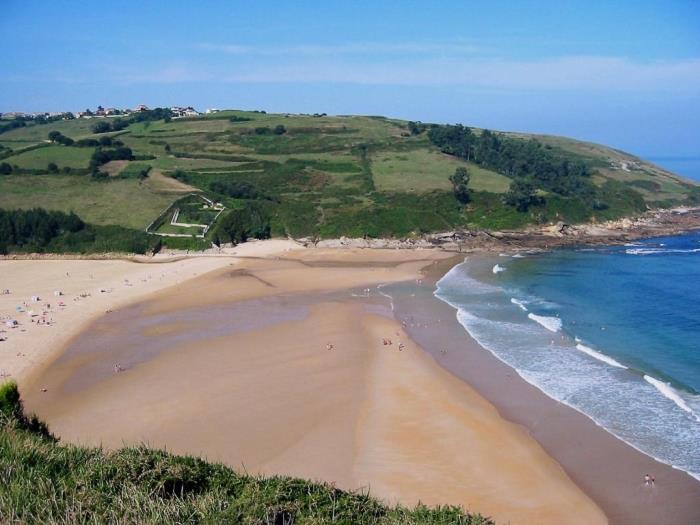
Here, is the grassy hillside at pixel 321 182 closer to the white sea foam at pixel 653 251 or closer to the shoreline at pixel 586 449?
the white sea foam at pixel 653 251

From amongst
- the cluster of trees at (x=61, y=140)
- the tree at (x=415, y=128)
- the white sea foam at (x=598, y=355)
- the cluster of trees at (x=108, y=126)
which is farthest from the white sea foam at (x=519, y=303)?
the cluster of trees at (x=108, y=126)

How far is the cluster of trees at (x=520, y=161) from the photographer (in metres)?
71.6

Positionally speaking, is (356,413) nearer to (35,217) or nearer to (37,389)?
(37,389)

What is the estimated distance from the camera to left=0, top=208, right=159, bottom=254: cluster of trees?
51938 mm

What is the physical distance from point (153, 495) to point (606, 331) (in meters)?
25.6

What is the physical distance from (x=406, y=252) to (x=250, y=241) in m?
14.9

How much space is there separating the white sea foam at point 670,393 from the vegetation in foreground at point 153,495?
14.1m

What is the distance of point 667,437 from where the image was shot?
18.3 meters

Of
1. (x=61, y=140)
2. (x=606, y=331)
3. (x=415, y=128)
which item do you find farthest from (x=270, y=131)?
(x=606, y=331)

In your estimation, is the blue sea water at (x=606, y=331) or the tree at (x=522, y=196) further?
the tree at (x=522, y=196)

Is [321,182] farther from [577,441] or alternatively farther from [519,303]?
[577,441]

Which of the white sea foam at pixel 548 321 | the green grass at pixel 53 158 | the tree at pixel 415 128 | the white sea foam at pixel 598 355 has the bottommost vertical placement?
the white sea foam at pixel 598 355

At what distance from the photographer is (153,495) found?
348 inches

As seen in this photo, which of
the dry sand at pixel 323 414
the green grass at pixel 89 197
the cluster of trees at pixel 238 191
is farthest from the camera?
the cluster of trees at pixel 238 191
